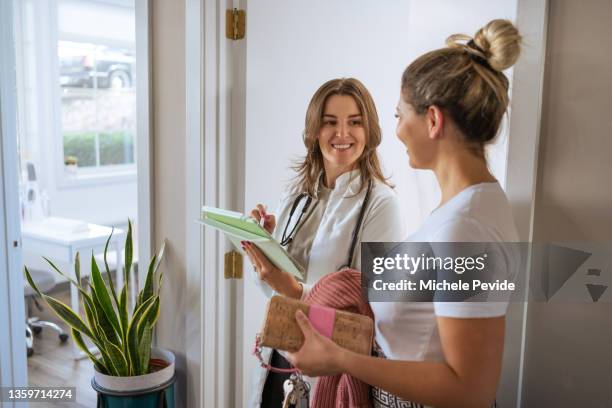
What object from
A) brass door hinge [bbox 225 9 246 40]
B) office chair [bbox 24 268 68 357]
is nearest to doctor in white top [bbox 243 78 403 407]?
brass door hinge [bbox 225 9 246 40]

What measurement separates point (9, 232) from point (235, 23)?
1.35 meters

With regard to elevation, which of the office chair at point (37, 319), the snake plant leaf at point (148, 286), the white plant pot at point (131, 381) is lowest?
the office chair at point (37, 319)

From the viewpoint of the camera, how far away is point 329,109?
1.56 m

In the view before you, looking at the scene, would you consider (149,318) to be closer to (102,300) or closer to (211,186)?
(102,300)

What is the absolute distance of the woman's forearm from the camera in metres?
1.25

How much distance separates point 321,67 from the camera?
159 centimetres

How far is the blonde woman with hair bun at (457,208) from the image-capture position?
1219 millimetres

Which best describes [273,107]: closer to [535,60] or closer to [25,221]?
[535,60]

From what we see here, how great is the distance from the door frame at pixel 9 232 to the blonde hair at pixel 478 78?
6.27 ft

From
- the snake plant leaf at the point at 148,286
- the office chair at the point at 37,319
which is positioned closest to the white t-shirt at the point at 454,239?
the snake plant leaf at the point at 148,286

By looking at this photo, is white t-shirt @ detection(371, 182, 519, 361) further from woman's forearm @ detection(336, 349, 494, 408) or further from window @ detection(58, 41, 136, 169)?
window @ detection(58, 41, 136, 169)

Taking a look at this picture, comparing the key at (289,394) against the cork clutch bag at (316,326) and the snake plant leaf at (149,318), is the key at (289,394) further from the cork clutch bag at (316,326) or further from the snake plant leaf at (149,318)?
the snake plant leaf at (149,318)

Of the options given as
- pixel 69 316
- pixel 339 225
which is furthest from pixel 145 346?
pixel 339 225

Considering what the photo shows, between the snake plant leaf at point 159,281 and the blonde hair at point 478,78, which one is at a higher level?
the blonde hair at point 478,78
